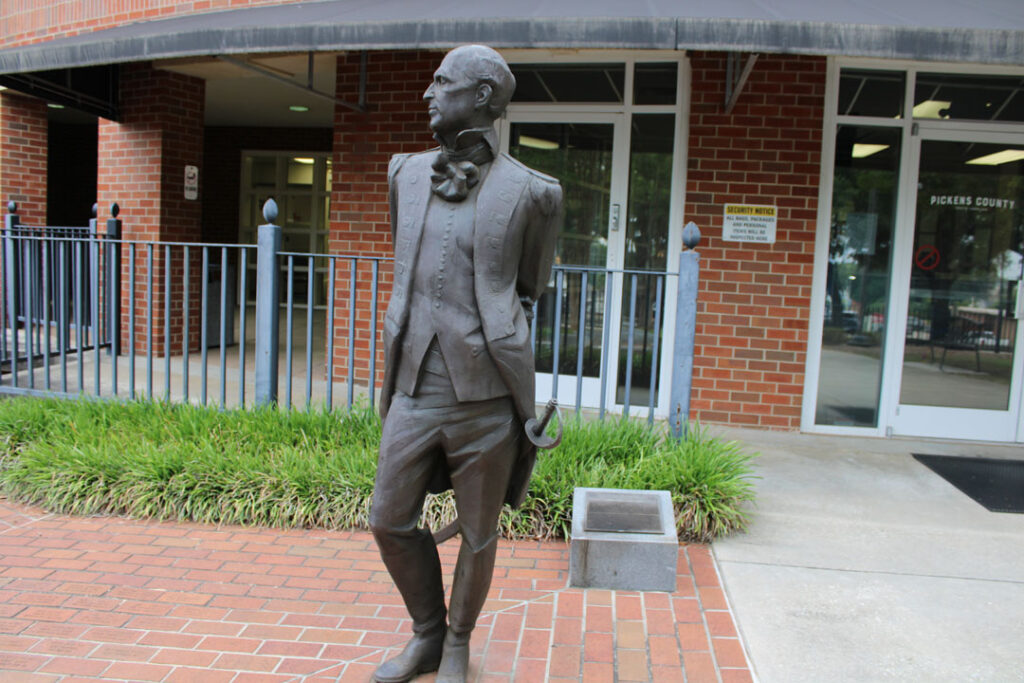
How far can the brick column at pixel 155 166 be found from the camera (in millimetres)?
8586

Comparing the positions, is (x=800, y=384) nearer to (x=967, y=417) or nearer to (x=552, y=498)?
(x=967, y=417)

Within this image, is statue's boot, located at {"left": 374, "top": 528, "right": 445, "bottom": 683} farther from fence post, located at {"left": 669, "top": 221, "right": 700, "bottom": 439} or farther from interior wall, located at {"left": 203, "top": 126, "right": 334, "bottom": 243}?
interior wall, located at {"left": 203, "top": 126, "right": 334, "bottom": 243}

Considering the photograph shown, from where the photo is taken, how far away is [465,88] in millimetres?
2471

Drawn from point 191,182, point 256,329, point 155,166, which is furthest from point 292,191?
point 256,329

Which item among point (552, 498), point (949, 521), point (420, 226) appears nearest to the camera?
point (420, 226)

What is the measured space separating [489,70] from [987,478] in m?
4.81

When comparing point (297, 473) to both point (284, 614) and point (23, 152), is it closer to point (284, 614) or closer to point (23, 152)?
point (284, 614)

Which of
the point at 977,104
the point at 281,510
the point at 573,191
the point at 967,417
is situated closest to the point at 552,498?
the point at 281,510

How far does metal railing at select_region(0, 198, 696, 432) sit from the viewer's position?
526 cm

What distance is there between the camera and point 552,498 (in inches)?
171

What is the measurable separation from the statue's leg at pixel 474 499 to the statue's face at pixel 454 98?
34.8 inches

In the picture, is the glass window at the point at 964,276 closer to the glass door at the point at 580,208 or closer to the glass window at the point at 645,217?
the glass window at the point at 645,217

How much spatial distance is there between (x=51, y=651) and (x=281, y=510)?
57.0 inches

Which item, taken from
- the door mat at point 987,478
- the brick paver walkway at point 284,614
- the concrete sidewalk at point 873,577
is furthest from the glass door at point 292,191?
the concrete sidewalk at point 873,577
